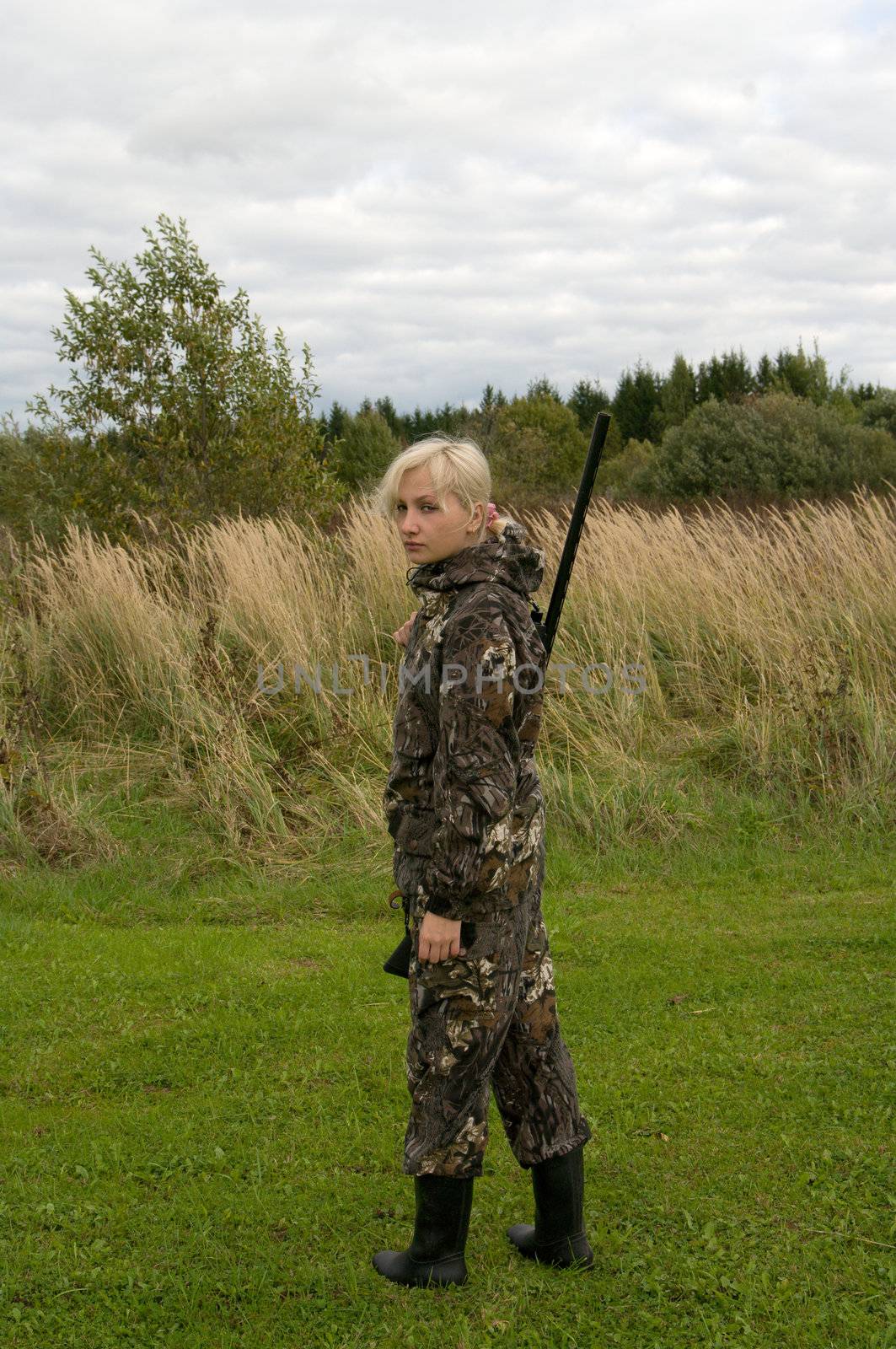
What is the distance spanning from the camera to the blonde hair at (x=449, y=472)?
2.47 m

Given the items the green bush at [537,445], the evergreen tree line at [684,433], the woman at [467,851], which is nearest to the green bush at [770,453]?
the evergreen tree line at [684,433]

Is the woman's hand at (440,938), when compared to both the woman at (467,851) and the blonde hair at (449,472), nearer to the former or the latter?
the woman at (467,851)

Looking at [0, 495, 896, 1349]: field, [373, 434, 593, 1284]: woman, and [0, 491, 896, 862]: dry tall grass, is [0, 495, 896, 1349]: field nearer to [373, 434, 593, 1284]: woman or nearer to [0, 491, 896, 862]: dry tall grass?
[0, 491, 896, 862]: dry tall grass

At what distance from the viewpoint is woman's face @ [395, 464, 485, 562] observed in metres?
2.49

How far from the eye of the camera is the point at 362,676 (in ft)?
24.8

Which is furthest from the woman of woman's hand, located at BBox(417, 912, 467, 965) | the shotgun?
the shotgun

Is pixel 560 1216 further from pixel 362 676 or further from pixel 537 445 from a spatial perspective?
pixel 537 445

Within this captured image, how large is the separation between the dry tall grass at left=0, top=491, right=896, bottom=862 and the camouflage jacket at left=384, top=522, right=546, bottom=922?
3.74 meters

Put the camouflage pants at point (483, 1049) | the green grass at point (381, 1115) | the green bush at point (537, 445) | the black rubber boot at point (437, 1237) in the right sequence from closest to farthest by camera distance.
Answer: the camouflage pants at point (483, 1049) < the black rubber boot at point (437, 1237) < the green grass at point (381, 1115) < the green bush at point (537, 445)

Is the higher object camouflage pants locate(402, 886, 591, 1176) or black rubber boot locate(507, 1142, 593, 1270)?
camouflage pants locate(402, 886, 591, 1176)

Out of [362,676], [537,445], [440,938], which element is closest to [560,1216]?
[440,938]

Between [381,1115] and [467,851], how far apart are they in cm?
162

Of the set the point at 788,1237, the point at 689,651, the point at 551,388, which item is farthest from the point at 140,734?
the point at 551,388

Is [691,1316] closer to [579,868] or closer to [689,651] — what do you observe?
[579,868]
